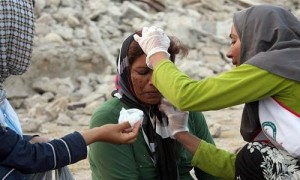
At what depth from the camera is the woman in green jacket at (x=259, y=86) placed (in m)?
2.63

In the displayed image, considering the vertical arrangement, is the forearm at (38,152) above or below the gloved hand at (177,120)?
above

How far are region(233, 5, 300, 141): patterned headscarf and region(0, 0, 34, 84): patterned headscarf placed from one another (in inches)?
38.6

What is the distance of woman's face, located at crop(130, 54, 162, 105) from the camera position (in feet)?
10.8

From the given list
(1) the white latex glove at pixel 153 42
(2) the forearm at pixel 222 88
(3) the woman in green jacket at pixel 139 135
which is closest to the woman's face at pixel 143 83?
(3) the woman in green jacket at pixel 139 135

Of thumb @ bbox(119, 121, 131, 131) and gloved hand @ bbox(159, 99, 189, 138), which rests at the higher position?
thumb @ bbox(119, 121, 131, 131)

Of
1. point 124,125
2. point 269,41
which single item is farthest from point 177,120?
point 269,41

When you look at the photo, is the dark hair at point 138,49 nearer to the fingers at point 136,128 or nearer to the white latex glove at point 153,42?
the white latex glove at point 153,42

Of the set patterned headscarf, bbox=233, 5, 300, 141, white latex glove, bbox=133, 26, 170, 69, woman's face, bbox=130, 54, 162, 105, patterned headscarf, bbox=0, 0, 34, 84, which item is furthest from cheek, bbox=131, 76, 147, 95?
patterned headscarf, bbox=0, 0, 34, 84

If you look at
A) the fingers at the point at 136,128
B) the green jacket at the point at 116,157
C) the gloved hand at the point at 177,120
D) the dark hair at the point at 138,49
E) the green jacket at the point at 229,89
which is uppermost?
the green jacket at the point at 229,89

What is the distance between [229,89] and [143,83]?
776 millimetres

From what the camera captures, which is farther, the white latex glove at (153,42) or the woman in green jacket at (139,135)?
the woman in green jacket at (139,135)

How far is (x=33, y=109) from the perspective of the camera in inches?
371

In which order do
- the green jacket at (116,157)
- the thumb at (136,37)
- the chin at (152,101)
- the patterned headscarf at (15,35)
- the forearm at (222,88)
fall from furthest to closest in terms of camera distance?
the chin at (152,101) < the green jacket at (116,157) < the thumb at (136,37) < the forearm at (222,88) < the patterned headscarf at (15,35)

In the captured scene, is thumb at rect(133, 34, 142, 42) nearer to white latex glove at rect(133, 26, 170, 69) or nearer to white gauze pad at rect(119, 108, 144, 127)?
white latex glove at rect(133, 26, 170, 69)
